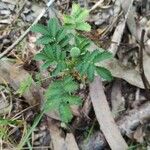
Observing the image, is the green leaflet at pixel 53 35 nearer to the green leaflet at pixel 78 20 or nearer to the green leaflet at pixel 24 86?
the green leaflet at pixel 78 20

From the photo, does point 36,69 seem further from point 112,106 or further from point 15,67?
point 112,106

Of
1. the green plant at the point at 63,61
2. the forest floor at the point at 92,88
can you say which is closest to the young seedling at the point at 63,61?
the green plant at the point at 63,61

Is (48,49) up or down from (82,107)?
up

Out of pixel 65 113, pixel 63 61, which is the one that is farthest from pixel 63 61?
pixel 65 113

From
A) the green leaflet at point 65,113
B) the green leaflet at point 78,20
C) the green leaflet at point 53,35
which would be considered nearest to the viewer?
the green leaflet at point 65,113

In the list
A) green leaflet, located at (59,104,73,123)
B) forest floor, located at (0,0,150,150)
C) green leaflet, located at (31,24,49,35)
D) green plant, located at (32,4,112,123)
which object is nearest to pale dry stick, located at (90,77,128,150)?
forest floor, located at (0,0,150,150)

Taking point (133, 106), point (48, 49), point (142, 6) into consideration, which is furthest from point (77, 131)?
point (142, 6)

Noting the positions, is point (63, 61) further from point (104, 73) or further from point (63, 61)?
point (104, 73)

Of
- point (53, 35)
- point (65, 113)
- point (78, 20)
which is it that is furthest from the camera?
point (78, 20)
